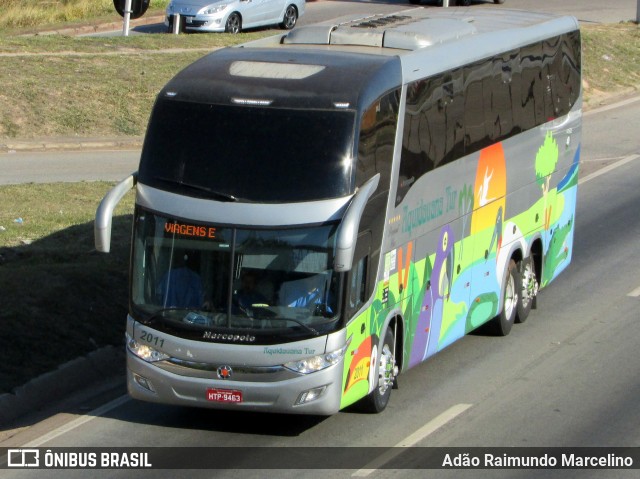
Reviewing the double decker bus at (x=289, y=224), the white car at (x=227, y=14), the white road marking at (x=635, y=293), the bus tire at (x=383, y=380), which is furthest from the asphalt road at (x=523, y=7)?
the bus tire at (x=383, y=380)

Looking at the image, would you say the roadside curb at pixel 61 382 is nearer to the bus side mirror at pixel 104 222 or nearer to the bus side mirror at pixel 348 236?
the bus side mirror at pixel 104 222

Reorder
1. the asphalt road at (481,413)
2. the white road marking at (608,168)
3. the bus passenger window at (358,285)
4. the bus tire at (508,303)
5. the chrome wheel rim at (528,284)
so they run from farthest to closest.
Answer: the white road marking at (608,168) → the chrome wheel rim at (528,284) → the bus tire at (508,303) → the asphalt road at (481,413) → the bus passenger window at (358,285)

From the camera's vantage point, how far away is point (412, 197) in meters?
12.1

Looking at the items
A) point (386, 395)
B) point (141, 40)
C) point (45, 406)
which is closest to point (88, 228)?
point (45, 406)

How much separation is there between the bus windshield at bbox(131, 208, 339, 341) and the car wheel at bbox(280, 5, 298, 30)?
28.6m

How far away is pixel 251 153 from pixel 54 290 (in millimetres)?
4708

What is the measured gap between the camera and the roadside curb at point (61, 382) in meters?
12.2

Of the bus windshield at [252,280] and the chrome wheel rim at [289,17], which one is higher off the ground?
the bus windshield at [252,280]

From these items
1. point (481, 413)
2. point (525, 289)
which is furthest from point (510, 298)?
point (481, 413)

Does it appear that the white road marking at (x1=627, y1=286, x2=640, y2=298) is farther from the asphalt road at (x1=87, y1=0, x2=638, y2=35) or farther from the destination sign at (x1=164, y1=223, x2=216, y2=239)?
the asphalt road at (x1=87, y1=0, x2=638, y2=35)

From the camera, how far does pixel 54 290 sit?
14.5 m

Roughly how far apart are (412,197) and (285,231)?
193cm

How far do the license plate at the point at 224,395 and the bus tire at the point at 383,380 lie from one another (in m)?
1.50

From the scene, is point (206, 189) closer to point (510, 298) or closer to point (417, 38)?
point (417, 38)
